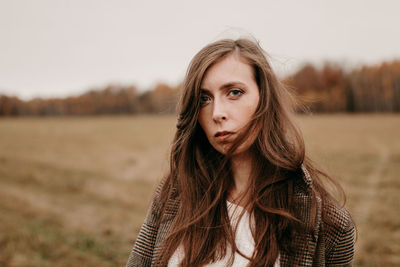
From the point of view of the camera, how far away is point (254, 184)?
1788 millimetres

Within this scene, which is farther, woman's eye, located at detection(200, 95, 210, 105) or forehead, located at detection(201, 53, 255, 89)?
woman's eye, located at detection(200, 95, 210, 105)

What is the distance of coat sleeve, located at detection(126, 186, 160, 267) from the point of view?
1846mm

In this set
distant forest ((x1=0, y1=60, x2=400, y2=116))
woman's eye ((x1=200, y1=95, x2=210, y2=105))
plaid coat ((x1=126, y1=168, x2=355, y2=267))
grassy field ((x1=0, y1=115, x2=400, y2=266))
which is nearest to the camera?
plaid coat ((x1=126, y1=168, x2=355, y2=267))

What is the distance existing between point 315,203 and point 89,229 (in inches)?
249

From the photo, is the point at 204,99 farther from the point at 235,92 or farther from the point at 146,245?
the point at 146,245

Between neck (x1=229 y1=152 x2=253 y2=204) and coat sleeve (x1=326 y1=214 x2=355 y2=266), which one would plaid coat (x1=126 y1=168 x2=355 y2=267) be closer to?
coat sleeve (x1=326 y1=214 x2=355 y2=266)

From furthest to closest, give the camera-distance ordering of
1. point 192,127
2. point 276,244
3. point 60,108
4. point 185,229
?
point 60,108 → point 192,127 → point 185,229 → point 276,244

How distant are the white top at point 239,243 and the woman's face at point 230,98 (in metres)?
0.37

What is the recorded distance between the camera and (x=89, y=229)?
6.86 metres

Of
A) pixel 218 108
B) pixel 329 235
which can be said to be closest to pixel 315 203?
pixel 329 235

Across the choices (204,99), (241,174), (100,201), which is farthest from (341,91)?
(204,99)

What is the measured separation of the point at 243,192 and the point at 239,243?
0.96 ft

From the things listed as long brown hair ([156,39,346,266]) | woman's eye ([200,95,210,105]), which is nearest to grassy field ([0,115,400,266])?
long brown hair ([156,39,346,266])

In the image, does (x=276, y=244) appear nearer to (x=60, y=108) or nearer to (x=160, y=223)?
(x=160, y=223)
